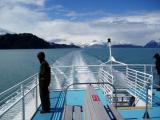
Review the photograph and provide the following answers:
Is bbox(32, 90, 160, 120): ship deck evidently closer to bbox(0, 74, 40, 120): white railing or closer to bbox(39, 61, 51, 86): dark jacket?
bbox(0, 74, 40, 120): white railing

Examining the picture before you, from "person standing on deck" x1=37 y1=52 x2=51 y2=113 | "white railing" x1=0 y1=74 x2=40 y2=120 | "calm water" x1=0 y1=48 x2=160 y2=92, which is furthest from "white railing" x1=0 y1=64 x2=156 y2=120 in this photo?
"calm water" x1=0 y1=48 x2=160 y2=92

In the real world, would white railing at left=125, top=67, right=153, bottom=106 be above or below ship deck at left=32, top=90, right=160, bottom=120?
above

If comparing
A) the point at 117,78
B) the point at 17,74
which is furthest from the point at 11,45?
the point at 117,78

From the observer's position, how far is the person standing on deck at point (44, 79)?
788 centimetres

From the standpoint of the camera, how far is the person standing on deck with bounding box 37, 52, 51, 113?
7883 mm

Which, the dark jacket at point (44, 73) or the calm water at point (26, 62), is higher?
the dark jacket at point (44, 73)

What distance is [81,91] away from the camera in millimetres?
11867

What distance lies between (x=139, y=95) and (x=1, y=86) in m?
18.2

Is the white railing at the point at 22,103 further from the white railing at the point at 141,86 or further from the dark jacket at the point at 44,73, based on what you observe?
the white railing at the point at 141,86

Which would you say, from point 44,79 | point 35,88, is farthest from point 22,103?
point 35,88

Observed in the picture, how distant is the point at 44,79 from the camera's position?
8.01 meters

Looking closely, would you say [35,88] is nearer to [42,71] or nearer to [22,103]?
[42,71]

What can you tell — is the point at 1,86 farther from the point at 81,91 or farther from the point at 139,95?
the point at 139,95

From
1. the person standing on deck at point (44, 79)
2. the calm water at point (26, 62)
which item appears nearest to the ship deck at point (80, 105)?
the person standing on deck at point (44, 79)
